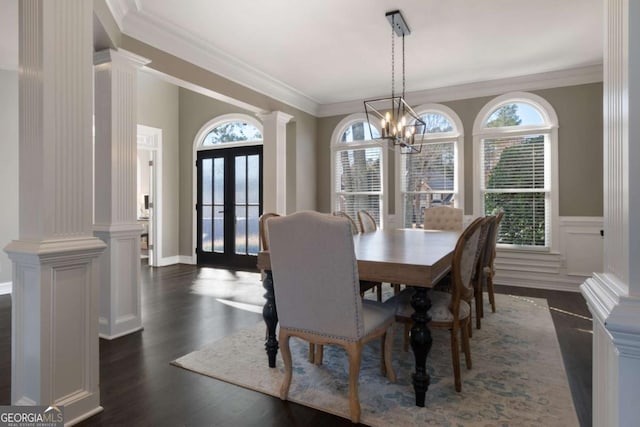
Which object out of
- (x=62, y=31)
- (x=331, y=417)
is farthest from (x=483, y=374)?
(x=62, y=31)

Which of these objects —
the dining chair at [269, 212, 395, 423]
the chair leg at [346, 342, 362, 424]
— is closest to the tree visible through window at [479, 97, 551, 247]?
the dining chair at [269, 212, 395, 423]

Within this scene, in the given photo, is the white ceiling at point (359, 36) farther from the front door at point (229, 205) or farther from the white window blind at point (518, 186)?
the front door at point (229, 205)

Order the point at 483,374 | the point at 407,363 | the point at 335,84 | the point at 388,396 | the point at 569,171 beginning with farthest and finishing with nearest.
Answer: the point at 335,84, the point at 569,171, the point at 407,363, the point at 483,374, the point at 388,396

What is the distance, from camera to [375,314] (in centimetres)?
201

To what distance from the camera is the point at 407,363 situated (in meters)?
2.45

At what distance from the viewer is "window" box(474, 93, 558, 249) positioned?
4.70 meters

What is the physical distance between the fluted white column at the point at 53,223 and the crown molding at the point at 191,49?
1333 millimetres

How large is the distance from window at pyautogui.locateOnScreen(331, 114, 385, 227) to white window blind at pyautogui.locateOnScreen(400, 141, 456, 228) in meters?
0.40

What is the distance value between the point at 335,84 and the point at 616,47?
4.47 meters

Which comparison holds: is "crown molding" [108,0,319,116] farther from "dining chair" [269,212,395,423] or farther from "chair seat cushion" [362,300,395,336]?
"chair seat cushion" [362,300,395,336]

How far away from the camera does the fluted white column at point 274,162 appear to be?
513 cm

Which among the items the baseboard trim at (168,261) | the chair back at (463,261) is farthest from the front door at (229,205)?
the chair back at (463,261)

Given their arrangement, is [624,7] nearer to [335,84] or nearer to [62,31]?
[62,31]

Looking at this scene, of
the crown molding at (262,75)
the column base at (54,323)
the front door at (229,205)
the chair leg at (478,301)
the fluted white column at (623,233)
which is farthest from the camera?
the front door at (229,205)
